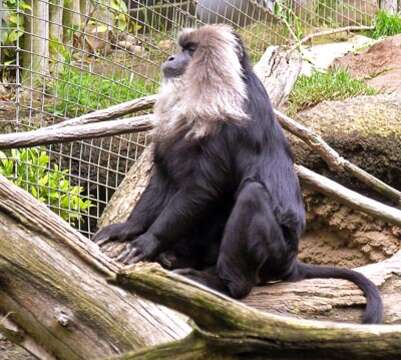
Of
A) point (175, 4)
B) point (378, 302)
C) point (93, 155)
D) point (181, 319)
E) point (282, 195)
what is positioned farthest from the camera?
point (175, 4)

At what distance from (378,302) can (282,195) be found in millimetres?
661

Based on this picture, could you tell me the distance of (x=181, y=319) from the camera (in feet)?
9.61

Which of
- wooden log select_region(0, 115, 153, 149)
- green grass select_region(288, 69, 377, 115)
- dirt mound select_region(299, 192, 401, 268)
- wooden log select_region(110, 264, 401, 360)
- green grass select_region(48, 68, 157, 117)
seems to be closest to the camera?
wooden log select_region(110, 264, 401, 360)

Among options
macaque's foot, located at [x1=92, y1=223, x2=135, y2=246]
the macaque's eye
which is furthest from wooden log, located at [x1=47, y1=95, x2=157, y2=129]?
macaque's foot, located at [x1=92, y1=223, x2=135, y2=246]

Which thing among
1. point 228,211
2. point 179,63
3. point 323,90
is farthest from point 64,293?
point 323,90

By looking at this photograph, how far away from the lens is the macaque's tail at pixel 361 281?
152 inches

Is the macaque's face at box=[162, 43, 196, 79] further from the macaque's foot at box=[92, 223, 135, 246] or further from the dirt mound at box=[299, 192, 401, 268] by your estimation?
the dirt mound at box=[299, 192, 401, 268]

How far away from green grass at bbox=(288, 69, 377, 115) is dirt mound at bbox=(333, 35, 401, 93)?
0.52 m

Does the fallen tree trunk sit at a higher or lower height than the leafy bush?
higher

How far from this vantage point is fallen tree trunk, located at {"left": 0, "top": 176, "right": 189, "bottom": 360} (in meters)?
2.91

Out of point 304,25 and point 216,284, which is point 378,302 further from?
point 304,25

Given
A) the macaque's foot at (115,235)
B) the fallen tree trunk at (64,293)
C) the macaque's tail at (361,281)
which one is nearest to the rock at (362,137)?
the macaque's tail at (361,281)

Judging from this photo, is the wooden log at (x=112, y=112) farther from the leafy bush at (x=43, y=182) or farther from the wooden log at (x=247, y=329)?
the wooden log at (x=247, y=329)

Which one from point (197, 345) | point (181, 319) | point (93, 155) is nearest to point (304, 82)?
point (93, 155)
